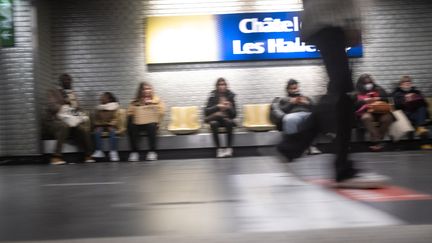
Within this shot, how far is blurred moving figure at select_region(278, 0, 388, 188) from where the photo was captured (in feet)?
12.3

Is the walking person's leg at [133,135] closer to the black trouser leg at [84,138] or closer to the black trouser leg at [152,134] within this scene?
the black trouser leg at [152,134]

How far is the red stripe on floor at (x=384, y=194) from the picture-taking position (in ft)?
12.0

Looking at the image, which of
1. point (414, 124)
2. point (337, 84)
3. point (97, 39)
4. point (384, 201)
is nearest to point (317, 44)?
point (337, 84)

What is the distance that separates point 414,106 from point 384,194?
666 cm

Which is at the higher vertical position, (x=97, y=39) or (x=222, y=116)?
(x=97, y=39)

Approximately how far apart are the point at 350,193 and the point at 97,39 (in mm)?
8277

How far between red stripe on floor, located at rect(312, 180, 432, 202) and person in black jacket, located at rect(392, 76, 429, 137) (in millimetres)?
6241

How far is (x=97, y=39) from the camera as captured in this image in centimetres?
1100

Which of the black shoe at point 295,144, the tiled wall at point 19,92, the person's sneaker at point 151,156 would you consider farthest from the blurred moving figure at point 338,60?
the tiled wall at point 19,92

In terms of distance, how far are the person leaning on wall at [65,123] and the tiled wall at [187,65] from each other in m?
1.21

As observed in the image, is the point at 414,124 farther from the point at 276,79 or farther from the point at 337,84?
the point at 337,84

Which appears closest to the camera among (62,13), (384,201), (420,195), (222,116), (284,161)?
(384,201)

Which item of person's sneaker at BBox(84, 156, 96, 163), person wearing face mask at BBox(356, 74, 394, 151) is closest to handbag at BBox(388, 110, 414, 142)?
person wearing face mask at BBox(356, 74, 394, 151)

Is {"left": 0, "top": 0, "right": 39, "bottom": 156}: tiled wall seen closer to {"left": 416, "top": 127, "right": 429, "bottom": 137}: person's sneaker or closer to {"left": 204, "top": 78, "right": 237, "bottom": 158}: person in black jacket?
{"left": 204, "top": 78, "right": 237, "bottom": 158}: person in black jacket
